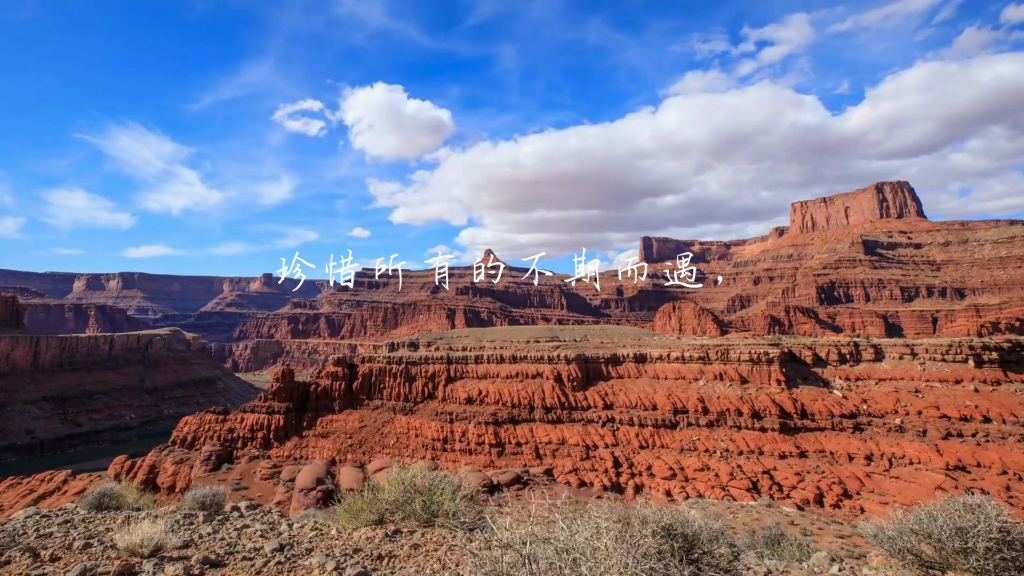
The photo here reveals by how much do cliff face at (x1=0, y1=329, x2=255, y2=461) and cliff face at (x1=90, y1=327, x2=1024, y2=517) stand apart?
30417 millimetres

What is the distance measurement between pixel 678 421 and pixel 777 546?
41.2 feet

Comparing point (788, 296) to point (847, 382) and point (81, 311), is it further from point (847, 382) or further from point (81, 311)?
point (81, 311)

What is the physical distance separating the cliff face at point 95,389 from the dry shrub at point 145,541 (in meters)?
51.4

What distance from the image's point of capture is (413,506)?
1045 centimetres

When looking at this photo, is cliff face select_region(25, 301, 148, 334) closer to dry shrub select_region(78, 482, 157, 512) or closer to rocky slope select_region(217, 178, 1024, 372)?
rocky slope select_region(217, 178, 1024, 372)

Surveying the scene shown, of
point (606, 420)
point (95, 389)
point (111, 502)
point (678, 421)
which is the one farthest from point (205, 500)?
point (95, 389)

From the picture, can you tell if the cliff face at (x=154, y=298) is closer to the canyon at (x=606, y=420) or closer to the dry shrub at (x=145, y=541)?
the canyon at (x=606, y=420)

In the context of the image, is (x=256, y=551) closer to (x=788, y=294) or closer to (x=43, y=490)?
(x=43, y=490)

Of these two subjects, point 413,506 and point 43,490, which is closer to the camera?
point 413,506

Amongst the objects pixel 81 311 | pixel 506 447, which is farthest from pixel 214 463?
pixel 81 311

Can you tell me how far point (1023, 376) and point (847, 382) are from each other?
289 inches

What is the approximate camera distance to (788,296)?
91000mm

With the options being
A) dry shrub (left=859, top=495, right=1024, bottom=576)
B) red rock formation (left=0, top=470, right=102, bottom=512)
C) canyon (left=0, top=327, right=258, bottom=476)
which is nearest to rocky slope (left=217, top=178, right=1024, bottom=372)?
canyon (left=0, top=327, right=258, bottom=476)

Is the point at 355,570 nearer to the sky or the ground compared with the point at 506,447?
nearer to the sky
